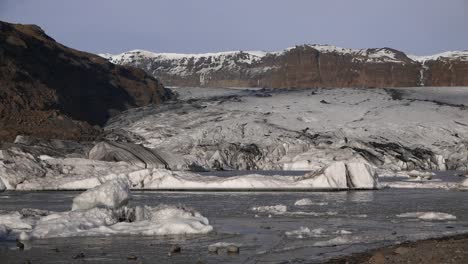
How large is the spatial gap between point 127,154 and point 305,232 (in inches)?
1102

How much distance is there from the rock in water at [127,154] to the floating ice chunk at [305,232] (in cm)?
2579

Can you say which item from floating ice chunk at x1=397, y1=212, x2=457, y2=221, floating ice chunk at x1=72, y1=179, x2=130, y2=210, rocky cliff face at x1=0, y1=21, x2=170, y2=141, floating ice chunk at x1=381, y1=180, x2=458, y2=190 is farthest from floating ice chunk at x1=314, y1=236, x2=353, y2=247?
rocky cliff face at x1=0, y1=21, x2=170, y2=141

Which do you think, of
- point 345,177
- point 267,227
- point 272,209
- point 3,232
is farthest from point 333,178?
point 3,232

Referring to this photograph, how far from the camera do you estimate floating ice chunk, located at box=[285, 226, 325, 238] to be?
1781cm

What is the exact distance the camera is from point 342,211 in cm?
2480

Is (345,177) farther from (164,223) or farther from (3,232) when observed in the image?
(3,232)

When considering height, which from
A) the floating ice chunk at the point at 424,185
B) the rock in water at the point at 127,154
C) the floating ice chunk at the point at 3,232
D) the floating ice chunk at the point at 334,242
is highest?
the rock in water at the point at 127,154

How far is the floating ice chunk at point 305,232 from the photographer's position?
17812 millimetres

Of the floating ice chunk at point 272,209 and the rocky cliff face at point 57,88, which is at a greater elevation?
the rocky cliff face at point 57,88

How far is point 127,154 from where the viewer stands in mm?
44844

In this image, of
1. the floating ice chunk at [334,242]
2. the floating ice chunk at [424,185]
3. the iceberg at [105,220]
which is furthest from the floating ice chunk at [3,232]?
the floating ice chunk at [424,185]

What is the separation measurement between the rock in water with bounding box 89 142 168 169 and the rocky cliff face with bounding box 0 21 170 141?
18.2 meters

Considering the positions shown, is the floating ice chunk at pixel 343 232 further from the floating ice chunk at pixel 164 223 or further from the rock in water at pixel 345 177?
the rock in water at pixel 345 177

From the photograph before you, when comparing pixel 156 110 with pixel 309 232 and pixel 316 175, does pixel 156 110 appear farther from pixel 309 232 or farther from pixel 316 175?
pixel 309 232
